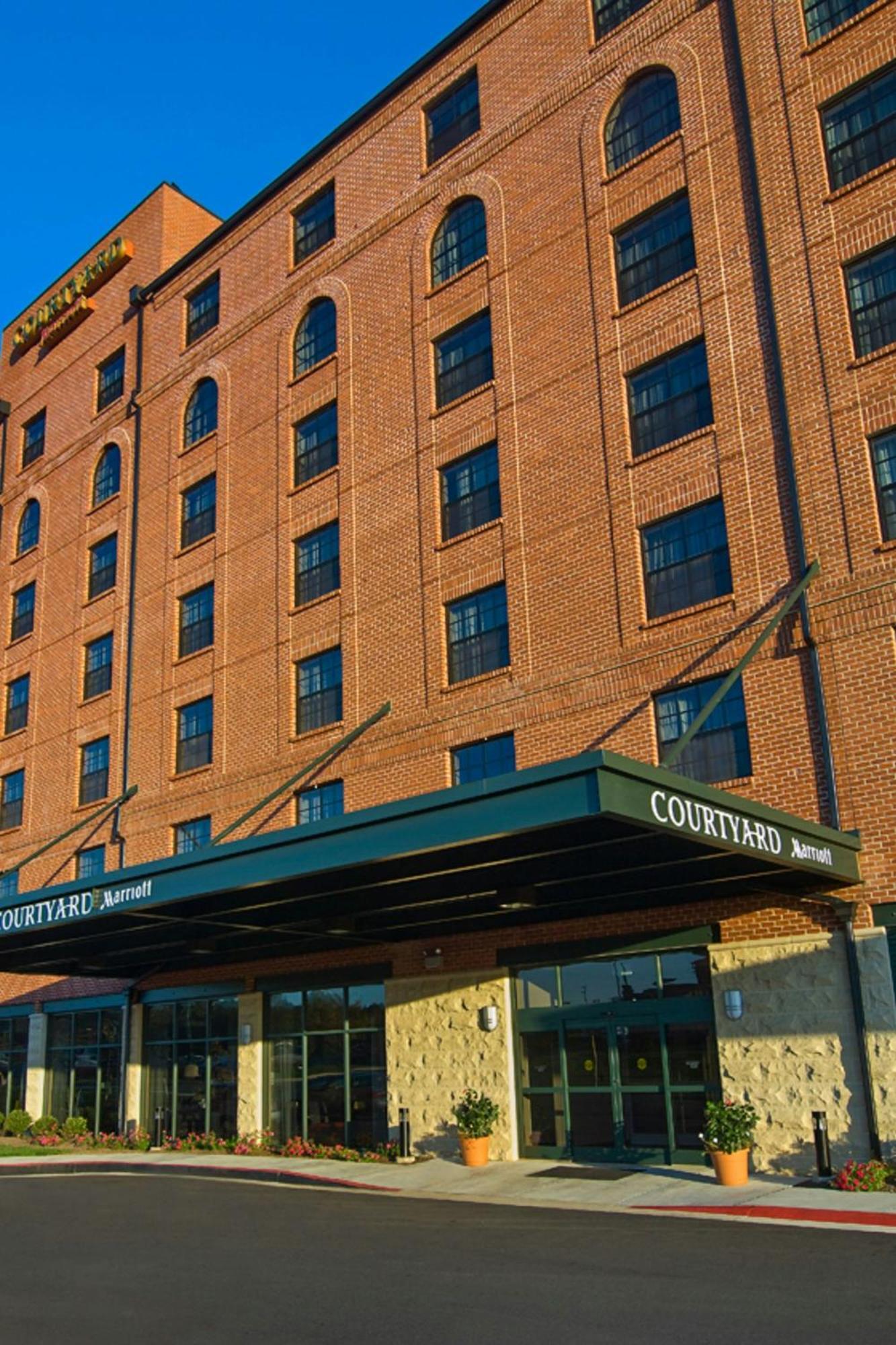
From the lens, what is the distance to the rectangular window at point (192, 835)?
97.6ft

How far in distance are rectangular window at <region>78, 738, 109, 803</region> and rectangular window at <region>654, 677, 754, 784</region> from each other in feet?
60.7

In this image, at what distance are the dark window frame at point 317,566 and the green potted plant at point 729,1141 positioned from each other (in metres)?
14.8

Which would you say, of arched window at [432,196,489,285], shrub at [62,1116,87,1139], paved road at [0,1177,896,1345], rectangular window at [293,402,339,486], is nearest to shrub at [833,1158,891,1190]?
paved road at [0,1177,896,1345]

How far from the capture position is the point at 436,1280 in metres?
11.3

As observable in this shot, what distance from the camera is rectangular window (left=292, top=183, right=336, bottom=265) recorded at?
31359 mm

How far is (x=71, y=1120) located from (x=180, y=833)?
306 inches

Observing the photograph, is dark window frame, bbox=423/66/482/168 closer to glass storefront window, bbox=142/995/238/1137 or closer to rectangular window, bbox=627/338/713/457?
rectangular window, bbox=627/338/713/457

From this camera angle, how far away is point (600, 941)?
68.6ft

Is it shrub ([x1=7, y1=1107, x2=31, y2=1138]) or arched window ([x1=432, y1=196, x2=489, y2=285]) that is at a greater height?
arched window ([x1=432, y1=196, x2=489, y2=285])

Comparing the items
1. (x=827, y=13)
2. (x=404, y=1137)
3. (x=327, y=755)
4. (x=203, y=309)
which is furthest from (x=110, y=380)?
(x=404, y=1137)

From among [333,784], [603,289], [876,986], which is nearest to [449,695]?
[333,784]

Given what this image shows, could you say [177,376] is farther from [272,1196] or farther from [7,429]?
[272,1196]

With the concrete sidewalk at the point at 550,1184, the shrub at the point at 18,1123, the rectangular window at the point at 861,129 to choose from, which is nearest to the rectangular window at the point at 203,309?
the rectangular window at the point at 861,129

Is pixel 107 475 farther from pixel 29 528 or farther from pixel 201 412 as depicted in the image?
pixel 201 412
